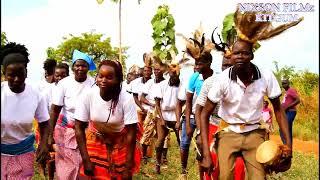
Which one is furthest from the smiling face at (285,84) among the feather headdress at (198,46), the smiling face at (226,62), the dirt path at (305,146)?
the smiling face at (226,62)

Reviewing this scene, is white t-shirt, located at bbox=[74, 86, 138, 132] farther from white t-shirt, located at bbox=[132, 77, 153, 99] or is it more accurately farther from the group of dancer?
white t-shirt, located at bbox=[132, 77, 153, 99]

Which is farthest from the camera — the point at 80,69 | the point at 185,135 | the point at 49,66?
the point at 49,66

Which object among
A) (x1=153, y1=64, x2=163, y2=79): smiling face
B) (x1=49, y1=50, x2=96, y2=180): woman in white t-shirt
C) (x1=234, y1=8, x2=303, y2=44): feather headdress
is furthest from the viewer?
(x1=153, y1=64, x2=163, y2=79): smiling face

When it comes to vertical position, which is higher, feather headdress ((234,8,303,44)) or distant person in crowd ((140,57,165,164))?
Answer: feather headdress ((234,8,303,44))

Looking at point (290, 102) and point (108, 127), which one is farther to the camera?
point (290, 102)

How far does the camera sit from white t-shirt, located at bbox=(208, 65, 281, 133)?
528 cm

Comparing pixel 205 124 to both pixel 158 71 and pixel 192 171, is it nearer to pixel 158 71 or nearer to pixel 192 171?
pixel 192 171

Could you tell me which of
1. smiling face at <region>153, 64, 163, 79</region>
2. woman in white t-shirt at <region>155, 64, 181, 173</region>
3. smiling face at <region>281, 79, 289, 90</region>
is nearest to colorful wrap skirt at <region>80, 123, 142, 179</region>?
woman in white t-shirt at <region>155, 64, 181, 173</region>

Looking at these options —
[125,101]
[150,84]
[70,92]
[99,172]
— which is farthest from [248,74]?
[150,84]

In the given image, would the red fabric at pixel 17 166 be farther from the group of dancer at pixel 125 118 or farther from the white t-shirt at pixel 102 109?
the white t-shirt at pixel 102 109

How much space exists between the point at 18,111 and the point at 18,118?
0.06 meters

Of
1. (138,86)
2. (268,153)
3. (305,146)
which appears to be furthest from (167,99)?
(305,146)

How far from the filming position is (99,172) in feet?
19.5

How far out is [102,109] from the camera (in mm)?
5641
